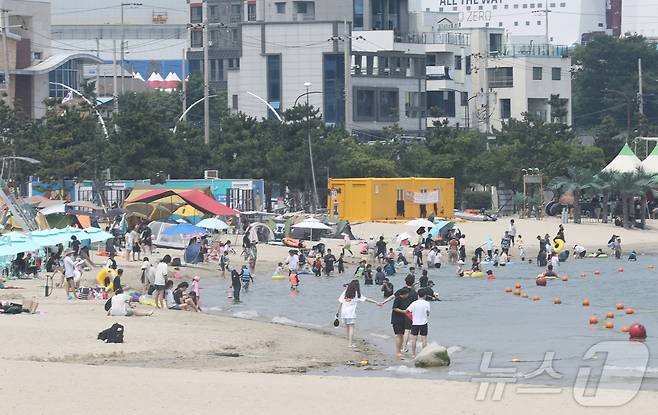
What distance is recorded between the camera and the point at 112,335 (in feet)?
94.6

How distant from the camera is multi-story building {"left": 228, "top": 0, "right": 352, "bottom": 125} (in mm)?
109688

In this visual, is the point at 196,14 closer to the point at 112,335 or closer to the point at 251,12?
the point at 251,12

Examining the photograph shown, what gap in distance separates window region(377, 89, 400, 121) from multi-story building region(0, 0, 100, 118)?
2433cm

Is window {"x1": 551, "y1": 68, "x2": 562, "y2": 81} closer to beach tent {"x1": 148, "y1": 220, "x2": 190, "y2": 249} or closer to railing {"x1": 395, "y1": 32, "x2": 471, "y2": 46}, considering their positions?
railing {"x1": 395, "y1": 32, "x2": 471, "y2": 46}

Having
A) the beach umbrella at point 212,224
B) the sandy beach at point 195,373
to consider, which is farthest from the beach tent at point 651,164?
the sandy beach at point 195,373

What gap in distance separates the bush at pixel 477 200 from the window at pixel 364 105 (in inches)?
832

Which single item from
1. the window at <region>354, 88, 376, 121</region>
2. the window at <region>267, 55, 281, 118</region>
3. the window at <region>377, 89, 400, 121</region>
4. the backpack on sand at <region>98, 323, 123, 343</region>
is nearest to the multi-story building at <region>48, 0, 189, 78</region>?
the window at <region>267, 55, 281, 118</region>

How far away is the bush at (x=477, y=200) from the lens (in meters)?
89.3

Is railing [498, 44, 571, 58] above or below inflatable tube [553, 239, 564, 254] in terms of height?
above

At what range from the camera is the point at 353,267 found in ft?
187

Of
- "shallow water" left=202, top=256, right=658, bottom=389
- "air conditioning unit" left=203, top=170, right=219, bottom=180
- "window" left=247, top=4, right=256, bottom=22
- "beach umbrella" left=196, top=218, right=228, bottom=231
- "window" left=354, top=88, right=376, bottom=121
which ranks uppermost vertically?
"window" left=247, top=4, right=256, bottom=22

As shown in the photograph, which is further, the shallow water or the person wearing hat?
the person wearing hat

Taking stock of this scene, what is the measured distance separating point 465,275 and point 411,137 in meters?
53.0

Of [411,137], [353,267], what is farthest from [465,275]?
[411,137]
